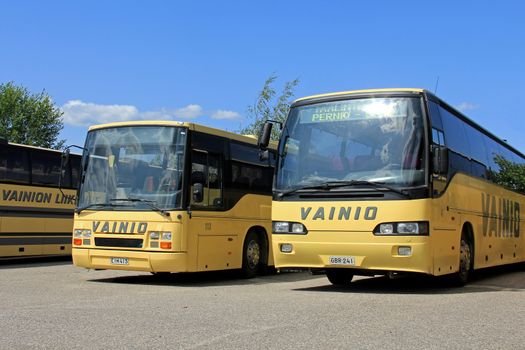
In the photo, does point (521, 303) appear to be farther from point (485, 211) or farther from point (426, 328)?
point (485, 211)

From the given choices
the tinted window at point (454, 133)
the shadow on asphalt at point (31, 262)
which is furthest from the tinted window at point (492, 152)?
the shadow on asphalt at point (31, 262)

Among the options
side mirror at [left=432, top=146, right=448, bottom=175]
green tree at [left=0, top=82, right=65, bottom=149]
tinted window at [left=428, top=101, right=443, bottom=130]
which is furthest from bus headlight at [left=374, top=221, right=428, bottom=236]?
green tree at [left=0, top=82, right=65, bottom=149]

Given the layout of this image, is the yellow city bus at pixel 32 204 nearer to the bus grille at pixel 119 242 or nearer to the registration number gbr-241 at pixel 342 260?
the bus grille at pixel 119 242

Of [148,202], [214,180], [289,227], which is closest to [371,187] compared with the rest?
[289,227]

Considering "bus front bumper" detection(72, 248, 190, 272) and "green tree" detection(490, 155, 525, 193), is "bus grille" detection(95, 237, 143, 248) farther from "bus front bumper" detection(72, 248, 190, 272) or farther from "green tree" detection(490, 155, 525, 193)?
"green tree" detection(490, 155, 525, 193)

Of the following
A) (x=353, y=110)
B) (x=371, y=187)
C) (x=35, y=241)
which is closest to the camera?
(x=371, y=187)

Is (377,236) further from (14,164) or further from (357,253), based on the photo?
(14,164)

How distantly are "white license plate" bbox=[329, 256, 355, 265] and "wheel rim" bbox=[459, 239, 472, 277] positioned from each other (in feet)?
8.98

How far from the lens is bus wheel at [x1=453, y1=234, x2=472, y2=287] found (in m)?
12.5

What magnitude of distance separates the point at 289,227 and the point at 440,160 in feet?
9.10

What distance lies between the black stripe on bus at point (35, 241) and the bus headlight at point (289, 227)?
8.97 meters

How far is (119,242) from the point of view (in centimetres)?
1280

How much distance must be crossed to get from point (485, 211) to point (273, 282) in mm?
4817

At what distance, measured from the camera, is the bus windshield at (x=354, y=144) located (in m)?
10.8
